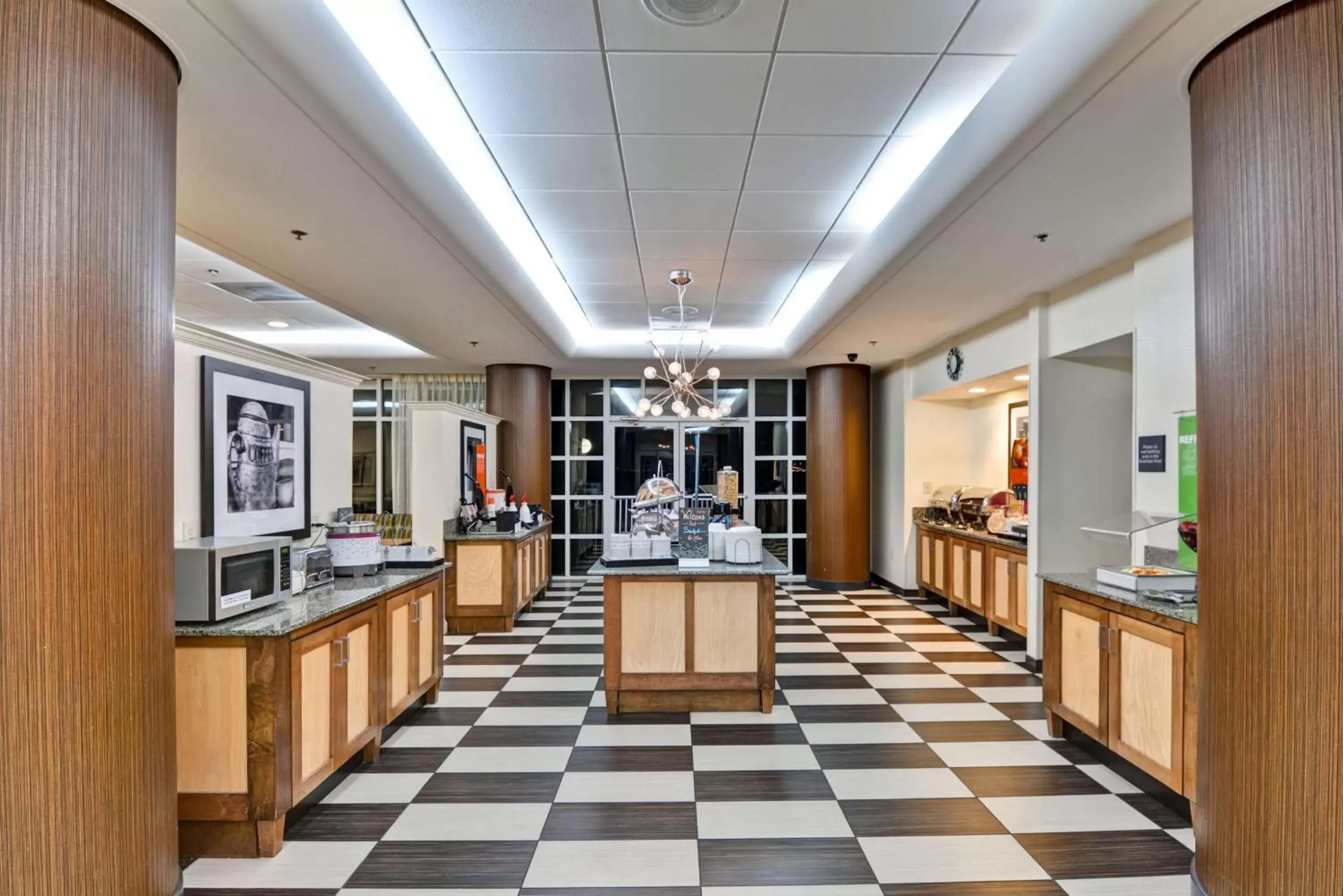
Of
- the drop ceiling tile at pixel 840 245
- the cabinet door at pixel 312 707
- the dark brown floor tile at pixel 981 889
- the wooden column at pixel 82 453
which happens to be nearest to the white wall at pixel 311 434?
the wooden column at pixel 82 453

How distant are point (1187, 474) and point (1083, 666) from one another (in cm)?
117

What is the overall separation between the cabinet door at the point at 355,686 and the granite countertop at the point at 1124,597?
3.38 meters

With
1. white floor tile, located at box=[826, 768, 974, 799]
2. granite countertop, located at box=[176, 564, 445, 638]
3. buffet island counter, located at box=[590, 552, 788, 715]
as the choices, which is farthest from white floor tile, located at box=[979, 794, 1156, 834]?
granite countertop, located at box=[176, 564, 445, 638]

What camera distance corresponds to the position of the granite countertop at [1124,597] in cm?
307

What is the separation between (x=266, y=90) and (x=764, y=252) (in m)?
3.60

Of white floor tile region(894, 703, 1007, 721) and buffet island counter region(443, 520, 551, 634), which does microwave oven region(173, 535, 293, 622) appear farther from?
buffet island counter region(443, 520, 551, 634)

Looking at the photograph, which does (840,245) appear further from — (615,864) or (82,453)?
(82,453)

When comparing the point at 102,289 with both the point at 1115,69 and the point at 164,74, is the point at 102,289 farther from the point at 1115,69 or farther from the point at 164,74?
the point at 1115,69

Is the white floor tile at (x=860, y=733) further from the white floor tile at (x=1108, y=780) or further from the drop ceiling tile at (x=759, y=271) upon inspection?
the drop ceiling tile at (x=759, y=271)

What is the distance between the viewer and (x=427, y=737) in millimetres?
4047

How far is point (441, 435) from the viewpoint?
6527 millimetres

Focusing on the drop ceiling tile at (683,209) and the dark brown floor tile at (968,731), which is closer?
the dark brown floor tile at (968,731)

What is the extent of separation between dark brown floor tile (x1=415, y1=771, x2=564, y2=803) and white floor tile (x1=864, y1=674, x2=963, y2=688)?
2.44 metres

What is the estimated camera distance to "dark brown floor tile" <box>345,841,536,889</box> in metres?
2.60
